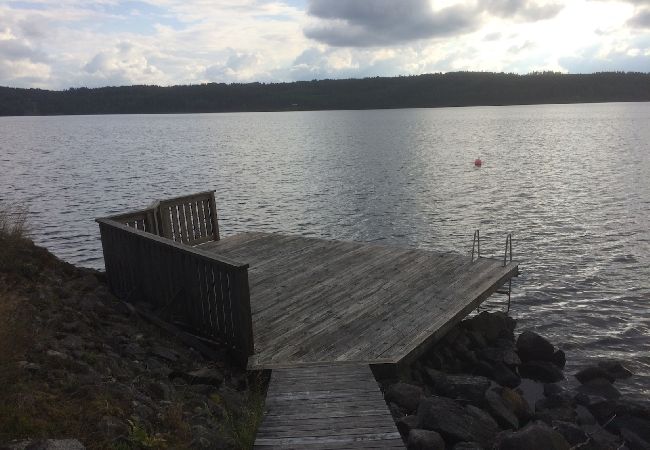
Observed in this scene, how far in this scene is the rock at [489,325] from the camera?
35.6 ft

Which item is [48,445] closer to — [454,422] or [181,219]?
[454,422]

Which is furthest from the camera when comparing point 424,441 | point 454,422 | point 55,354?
point 454,422

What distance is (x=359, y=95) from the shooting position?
643ft

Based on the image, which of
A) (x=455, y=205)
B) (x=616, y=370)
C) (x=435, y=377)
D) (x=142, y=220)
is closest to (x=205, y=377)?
(x=435, y=377)

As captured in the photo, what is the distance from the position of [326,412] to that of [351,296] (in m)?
4.02

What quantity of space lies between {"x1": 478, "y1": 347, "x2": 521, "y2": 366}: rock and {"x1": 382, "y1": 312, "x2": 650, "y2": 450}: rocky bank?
0.7 inches

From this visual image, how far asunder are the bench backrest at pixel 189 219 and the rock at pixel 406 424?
689 cm

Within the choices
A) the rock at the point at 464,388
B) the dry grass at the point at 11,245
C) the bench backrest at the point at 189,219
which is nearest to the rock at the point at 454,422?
the rock at the point at 464,388

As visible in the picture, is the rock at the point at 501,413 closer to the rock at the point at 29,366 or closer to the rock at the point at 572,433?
the rock at the point at 572,433

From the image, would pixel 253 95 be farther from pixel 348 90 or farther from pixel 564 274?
pixel 564 274

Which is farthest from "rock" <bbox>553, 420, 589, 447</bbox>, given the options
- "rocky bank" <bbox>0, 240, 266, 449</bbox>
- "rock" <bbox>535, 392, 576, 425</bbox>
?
"rocky bank" <bbox>0, 240, 266, 449</bbox>

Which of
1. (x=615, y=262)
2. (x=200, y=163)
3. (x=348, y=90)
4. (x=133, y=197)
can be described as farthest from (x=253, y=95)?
(x=615, y=262)

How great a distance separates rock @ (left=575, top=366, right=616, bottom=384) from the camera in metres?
10.1

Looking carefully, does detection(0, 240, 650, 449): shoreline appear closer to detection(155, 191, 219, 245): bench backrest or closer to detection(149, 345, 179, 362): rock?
detection(149, 345, 179, 362): rock
